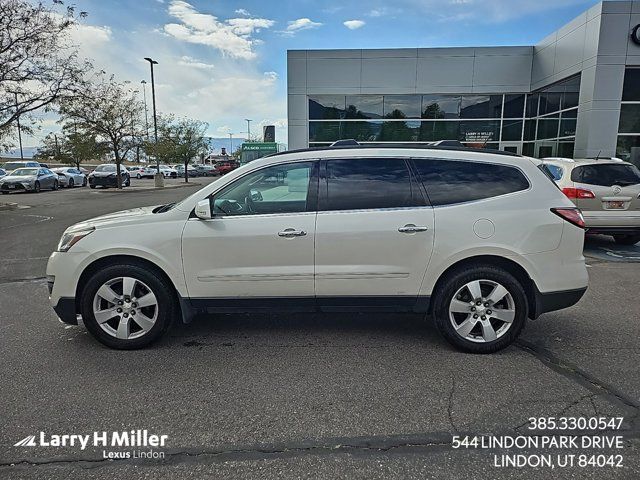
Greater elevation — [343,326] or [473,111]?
[473,111]

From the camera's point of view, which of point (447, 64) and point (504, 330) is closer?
point (504, 330)

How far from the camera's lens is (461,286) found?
386cm

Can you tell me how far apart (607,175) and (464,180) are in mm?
5470

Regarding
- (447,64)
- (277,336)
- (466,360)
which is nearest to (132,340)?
(277,336)

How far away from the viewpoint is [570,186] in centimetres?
787

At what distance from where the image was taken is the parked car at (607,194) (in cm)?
770

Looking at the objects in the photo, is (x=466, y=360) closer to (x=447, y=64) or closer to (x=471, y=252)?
(x=471, y=252)

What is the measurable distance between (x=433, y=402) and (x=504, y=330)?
1.18 m

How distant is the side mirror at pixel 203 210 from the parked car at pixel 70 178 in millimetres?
29714

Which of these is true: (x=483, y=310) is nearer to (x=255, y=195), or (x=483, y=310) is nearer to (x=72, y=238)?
(x=255, y=195)

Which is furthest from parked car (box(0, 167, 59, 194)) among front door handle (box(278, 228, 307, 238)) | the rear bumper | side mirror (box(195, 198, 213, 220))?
the rear bumper

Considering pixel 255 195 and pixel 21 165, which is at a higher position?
pixel 255 195

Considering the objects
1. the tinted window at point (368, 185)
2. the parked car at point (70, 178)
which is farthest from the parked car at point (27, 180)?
the tinted window at point (368, 185)

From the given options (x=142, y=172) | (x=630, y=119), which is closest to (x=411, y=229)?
(x=630, y=119)
